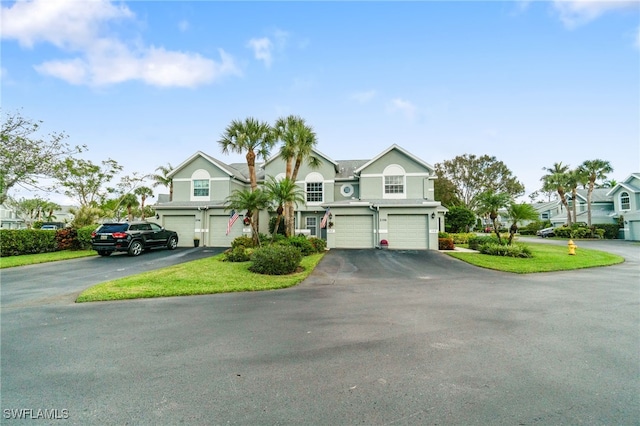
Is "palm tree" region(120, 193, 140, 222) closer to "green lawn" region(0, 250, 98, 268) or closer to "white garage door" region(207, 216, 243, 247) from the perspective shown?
"white garage door" region(207, 216, 243, 247)

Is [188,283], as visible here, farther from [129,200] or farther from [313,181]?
[129,200]

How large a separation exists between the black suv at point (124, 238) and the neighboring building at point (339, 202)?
14.6ft

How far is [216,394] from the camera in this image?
320cm

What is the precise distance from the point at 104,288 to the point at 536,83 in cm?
2057

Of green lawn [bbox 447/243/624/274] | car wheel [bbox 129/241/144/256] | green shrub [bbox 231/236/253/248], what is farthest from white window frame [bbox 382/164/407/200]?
car wheel [bbox 129/241/144/256]

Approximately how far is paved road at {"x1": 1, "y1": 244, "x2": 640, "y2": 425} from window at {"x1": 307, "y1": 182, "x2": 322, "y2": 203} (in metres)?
15.6

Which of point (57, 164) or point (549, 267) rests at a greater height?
point (57, 164)

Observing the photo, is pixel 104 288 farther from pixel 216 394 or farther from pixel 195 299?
pixel 216 394

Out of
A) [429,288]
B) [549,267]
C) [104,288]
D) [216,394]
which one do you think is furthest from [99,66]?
[549,267]

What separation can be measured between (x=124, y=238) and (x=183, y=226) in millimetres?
6532

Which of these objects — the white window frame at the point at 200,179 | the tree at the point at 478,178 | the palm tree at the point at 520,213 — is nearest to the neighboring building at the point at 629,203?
the tree at the point at 478,178

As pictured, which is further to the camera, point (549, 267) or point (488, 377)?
point (549, 267)

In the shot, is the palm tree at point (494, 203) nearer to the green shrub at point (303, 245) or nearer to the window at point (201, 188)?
the green shrub at point (303, 245)

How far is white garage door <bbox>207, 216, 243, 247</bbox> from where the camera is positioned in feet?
74.5
